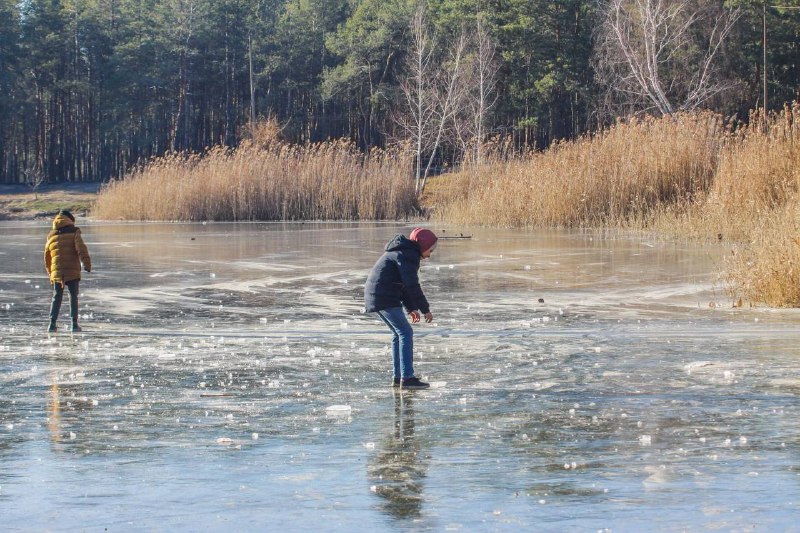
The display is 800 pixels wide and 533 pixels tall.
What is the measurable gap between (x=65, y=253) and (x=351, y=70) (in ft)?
209

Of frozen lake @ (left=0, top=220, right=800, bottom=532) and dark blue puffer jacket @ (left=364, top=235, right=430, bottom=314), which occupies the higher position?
dark blue puffer jacket @ (left=364, top=235, right=430, bottom=314)

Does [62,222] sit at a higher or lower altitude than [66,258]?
higher

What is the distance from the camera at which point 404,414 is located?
8828 mm

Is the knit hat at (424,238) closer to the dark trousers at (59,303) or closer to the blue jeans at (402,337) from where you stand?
the blue jeans at (402,337)

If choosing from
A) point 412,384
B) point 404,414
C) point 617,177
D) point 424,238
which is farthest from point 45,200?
point 404,414

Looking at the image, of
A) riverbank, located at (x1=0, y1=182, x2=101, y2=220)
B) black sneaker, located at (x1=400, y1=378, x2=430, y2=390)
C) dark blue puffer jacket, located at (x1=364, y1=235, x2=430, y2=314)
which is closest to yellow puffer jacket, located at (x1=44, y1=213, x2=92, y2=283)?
dark blue puffer jacket, located at (x1=364, y1=235, x2=430, y2=314)

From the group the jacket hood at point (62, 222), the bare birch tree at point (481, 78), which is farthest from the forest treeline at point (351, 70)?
the jacket hood at point (62, 222)

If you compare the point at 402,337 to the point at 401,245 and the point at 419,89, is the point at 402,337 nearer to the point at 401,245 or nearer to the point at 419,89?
the point at 401,245

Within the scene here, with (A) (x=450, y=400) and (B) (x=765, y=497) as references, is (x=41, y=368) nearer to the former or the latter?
A: (A) (x=450, y=400)

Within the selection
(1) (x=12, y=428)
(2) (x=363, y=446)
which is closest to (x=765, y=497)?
(2) (x=363, y=446)

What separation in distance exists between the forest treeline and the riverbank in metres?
3.80

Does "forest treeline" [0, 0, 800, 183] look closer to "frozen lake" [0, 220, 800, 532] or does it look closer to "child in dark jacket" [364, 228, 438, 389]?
"frozen lake" [0, 220, 800, 532]

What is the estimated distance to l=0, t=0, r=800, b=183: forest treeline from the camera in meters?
65.1

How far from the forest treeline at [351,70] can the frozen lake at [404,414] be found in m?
43.3
